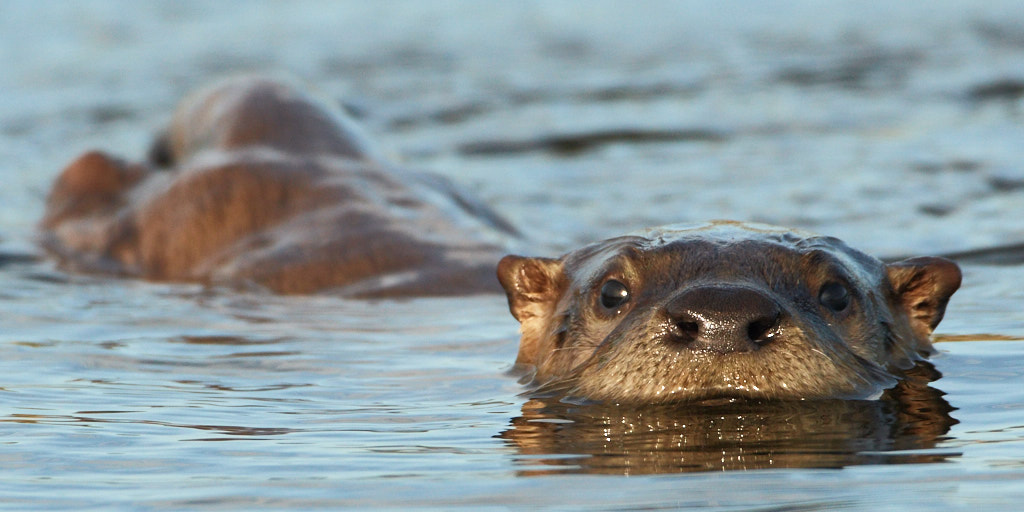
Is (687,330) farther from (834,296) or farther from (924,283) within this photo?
(924,283)

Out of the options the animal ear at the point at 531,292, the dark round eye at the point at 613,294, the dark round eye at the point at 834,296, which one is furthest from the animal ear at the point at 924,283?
the animal ear at the point at 531,292

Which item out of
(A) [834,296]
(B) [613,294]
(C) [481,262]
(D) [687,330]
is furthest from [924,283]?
(C) [481,262]

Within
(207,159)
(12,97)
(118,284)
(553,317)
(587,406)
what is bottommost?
(587,406)

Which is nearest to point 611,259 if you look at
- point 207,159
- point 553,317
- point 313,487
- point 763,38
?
point 553,317

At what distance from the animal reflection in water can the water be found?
0.4 inches

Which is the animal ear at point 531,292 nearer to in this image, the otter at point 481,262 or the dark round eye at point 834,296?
the otter at point 481,262

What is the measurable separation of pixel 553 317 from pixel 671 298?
2.37 ft

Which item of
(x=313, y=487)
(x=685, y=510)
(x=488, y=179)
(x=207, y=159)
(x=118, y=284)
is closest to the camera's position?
(x=685, y=510)

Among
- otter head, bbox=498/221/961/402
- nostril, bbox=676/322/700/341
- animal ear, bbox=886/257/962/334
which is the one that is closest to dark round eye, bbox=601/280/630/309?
otter head, bbox=498/221/961/402

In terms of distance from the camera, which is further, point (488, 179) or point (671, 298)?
point (488, 179)

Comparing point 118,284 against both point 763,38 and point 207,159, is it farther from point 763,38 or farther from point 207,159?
point 763,38

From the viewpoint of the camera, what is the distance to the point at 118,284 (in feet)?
19.9

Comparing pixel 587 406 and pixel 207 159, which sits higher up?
pixel 207 159

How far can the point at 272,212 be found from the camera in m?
6.27
